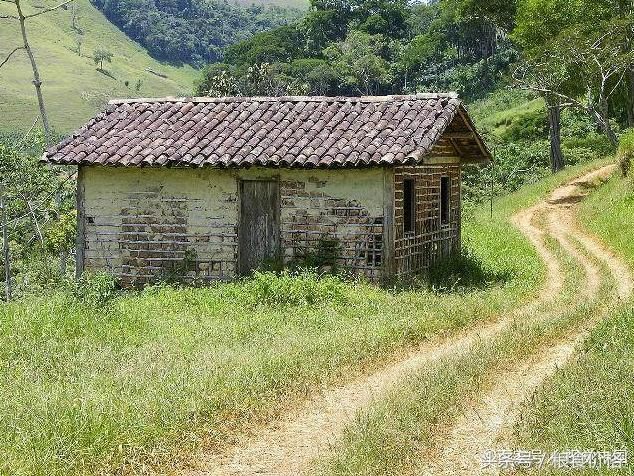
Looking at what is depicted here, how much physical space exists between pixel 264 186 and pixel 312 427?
25.5 ft

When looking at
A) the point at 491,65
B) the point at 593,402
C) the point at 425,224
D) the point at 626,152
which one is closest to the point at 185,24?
the point at 491,65

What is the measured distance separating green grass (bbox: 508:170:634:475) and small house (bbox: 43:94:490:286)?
496 centimetres

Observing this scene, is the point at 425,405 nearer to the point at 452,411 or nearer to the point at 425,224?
the point at 452,411

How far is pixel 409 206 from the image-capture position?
14461 millimetres

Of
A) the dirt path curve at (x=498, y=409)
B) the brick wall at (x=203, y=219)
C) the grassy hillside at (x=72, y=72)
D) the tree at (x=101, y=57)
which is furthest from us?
the tree at (x=101, y=57)

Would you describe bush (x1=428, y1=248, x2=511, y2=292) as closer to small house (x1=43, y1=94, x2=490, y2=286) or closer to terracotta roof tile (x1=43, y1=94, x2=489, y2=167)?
small house (x1=43, y1=94, x2=490, y2=286)

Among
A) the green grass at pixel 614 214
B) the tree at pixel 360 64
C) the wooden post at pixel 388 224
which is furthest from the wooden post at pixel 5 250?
the tree at pixel 360 64

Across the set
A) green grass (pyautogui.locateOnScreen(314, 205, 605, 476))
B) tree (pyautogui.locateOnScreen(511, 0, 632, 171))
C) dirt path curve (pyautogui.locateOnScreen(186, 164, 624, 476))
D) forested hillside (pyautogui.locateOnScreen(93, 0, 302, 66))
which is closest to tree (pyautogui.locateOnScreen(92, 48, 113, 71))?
forested hillside (pyautogui.locateOnScreen(93, 0, 302, 66))

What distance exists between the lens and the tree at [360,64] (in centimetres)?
6825

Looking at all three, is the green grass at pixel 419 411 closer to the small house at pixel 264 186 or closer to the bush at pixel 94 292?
the small house at pixel 264 186

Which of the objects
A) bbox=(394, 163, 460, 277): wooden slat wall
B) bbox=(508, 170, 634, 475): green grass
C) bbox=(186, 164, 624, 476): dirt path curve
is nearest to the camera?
bbox=(508, 170, 634, 475): green grass

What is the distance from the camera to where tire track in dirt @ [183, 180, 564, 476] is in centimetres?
582

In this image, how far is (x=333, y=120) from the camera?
14.3 m

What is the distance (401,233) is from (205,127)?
4.17 m
